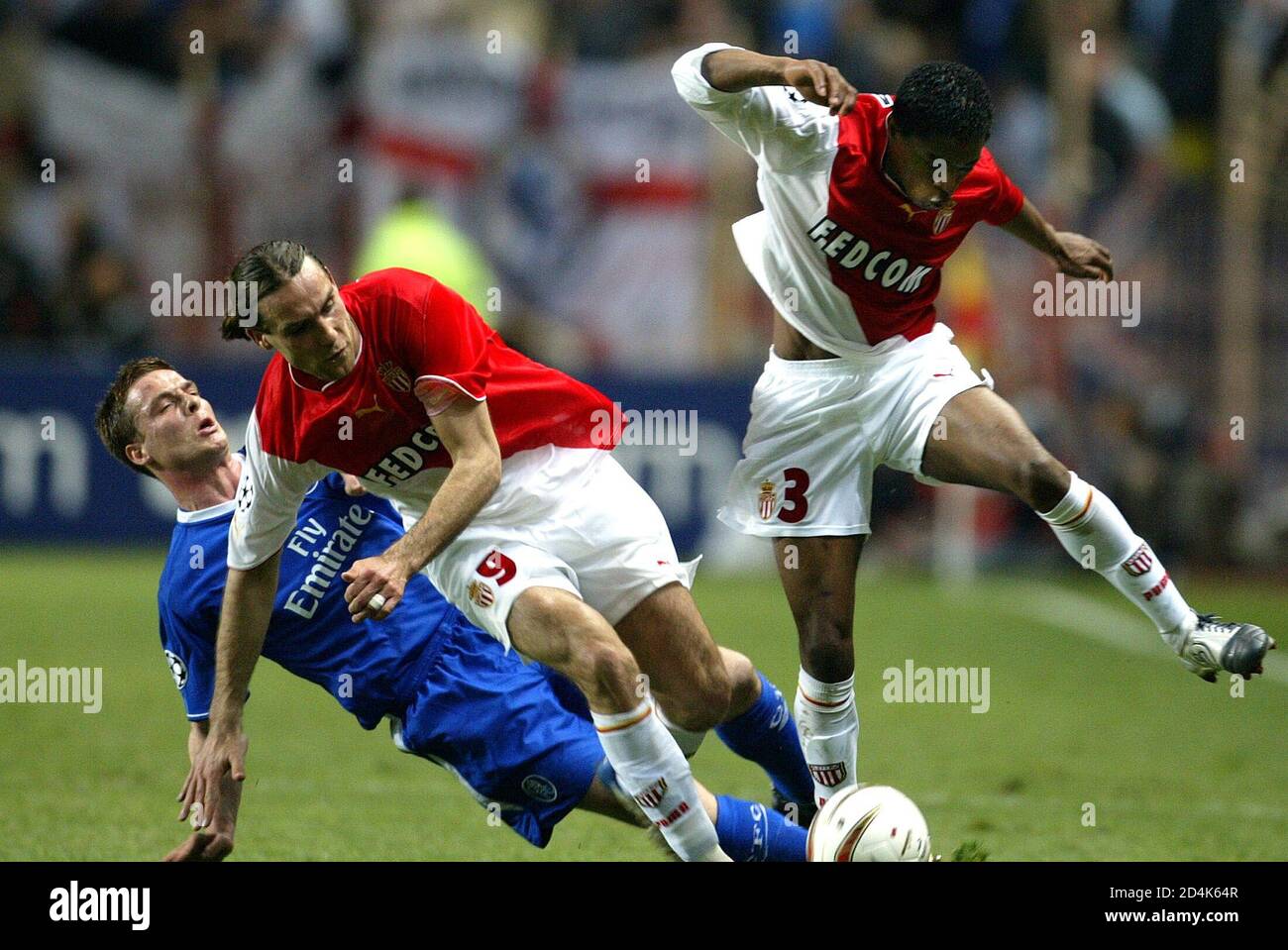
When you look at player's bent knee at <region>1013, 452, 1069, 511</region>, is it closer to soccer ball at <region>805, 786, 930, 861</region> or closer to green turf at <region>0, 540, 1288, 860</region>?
soccer ball at <region>805, 786, 930, 861</region>

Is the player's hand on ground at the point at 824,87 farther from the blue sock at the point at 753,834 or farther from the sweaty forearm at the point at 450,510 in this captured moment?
the blue sock at the point at 753,834

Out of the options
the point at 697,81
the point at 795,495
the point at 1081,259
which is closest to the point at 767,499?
the point at 795,495

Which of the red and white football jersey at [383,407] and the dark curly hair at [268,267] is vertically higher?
the dark curly hair at [268,267]

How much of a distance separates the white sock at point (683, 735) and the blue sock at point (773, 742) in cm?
11

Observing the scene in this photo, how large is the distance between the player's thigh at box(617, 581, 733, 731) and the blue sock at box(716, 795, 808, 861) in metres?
0.31

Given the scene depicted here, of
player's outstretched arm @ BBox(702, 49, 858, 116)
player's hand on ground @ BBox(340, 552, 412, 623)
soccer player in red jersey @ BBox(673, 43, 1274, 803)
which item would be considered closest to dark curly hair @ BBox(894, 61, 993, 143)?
soccer player in red jersey @ BBox(673, 43, 1274, 803)

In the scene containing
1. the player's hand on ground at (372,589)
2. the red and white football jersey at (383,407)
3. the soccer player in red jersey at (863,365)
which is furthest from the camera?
the soccer player in red jersey at (863,365)

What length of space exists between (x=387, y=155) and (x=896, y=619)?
611 centimetres

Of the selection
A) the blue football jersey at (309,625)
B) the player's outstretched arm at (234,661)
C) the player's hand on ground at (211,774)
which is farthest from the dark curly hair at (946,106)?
the player's hand on ground at (211,774)

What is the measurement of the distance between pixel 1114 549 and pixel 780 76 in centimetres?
186

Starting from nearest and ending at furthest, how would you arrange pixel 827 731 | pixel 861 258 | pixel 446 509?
1. pixel 446 509
2. pixel 861 258
3. pixel 827 731

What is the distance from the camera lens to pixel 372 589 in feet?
15.0

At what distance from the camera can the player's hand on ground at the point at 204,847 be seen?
5109mm

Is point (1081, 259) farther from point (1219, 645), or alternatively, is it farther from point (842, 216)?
point (1219, 645)
